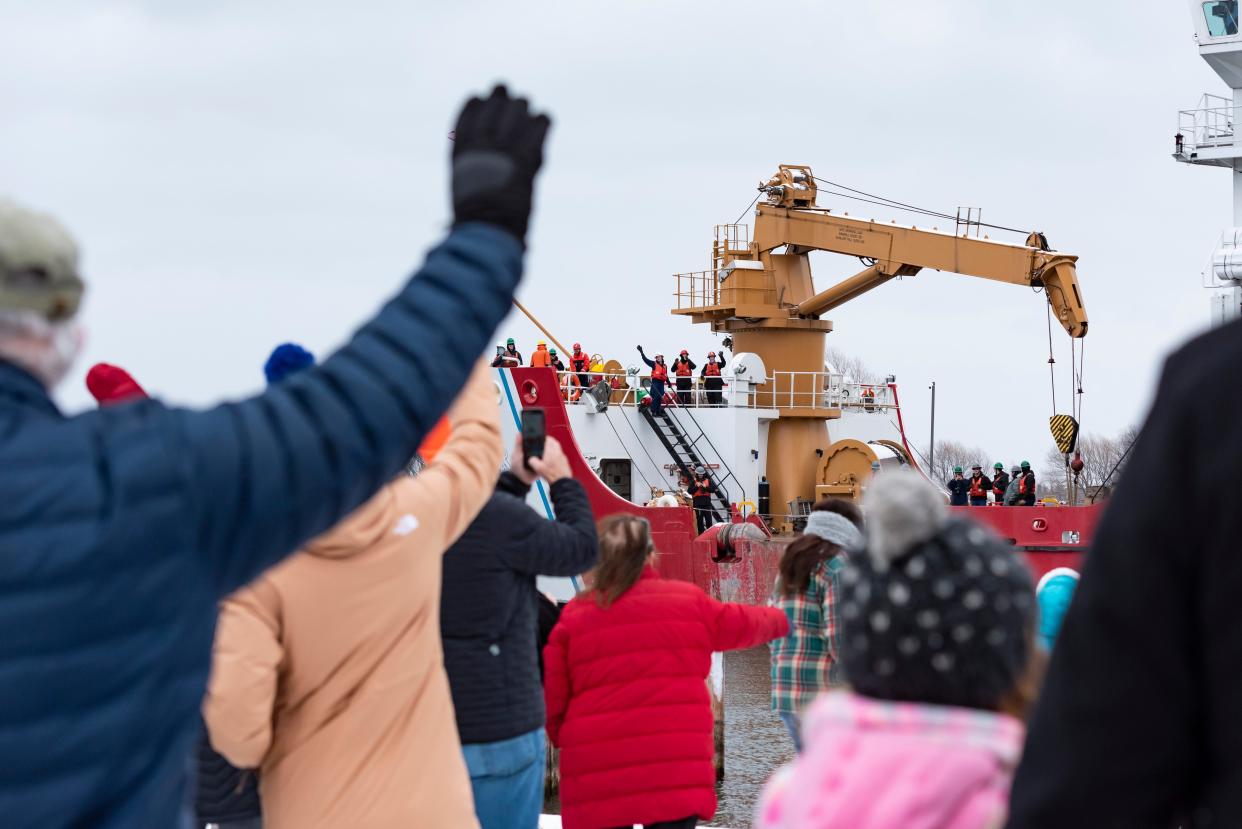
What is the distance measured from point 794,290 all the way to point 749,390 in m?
2.81

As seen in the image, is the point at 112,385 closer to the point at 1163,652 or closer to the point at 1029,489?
the point at 1163,652

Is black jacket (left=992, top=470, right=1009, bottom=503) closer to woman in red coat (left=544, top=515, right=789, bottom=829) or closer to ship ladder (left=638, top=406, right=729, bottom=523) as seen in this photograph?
ship ladder (left=638, top=406, right=729, bottom=523)

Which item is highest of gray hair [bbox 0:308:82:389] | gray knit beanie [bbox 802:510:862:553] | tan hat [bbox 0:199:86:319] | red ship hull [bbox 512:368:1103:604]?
tan hat [bbox 0:199:86:319]

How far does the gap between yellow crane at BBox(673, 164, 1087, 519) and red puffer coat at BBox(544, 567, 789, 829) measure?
2070 centimetres

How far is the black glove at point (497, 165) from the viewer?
180cm

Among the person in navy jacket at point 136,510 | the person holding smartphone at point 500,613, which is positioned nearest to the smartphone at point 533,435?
the person holding smartphone at point 500,613

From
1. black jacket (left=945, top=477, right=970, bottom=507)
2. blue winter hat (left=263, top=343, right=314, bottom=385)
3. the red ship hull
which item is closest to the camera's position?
blue winter hat (left=263, top=343, right=314, bottom=385)

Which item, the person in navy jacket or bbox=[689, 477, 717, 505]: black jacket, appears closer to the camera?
the person in navy jacket

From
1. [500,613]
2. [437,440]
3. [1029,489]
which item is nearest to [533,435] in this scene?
[437,440]

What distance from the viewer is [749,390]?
2586 centimetres

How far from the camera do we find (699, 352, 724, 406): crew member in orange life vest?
26156 millimetres

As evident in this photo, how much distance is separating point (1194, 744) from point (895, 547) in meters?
0.40

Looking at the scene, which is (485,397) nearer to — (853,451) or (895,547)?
(895,547)

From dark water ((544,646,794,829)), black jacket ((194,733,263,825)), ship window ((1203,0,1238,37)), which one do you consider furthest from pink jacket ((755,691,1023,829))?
ship window ((1203,0,1238,37))
